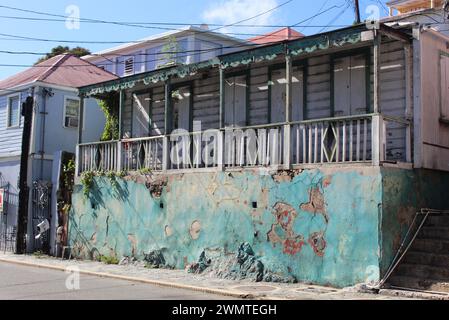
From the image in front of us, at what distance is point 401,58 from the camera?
40.9 feet

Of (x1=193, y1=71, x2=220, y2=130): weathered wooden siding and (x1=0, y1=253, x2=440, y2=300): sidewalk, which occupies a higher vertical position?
(x1=193, y1=71, x2=220, y2=130): weathered wooden siding

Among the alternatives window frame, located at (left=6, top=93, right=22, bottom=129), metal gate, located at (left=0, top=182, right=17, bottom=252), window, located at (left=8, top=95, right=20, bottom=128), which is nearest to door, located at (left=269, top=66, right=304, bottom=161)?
metal gate, located at (left=0, top=182, right=17, bottom=252)

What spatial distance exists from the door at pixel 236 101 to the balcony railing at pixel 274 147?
1.30 m

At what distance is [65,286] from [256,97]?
23.3 feet

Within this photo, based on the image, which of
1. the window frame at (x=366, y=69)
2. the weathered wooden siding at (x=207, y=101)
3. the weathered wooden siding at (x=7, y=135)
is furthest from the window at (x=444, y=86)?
the weathered wooden siding at (x=7, y=135)

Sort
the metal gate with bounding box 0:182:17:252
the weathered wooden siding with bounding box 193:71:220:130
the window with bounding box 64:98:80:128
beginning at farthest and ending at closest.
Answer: the window with bounding box 64:98:80:128 < the metal gate with bounding box 0:182:17:252 < the weathered wooden siding with bounding box 193:71:220:130

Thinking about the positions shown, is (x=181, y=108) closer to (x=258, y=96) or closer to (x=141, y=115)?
(x=141, y=115)

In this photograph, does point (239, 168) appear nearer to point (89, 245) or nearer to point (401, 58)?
point (401, 58)

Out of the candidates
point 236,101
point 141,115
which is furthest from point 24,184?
point 236,101

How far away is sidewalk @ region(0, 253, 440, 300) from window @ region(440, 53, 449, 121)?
4.81 m

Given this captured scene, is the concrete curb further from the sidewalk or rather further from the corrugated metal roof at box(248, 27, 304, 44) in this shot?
the corrugated metal roof at box(248, 27, 304, 44)

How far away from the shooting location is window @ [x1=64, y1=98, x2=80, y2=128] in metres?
21.4

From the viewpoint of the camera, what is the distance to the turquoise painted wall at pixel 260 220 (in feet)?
36.3
